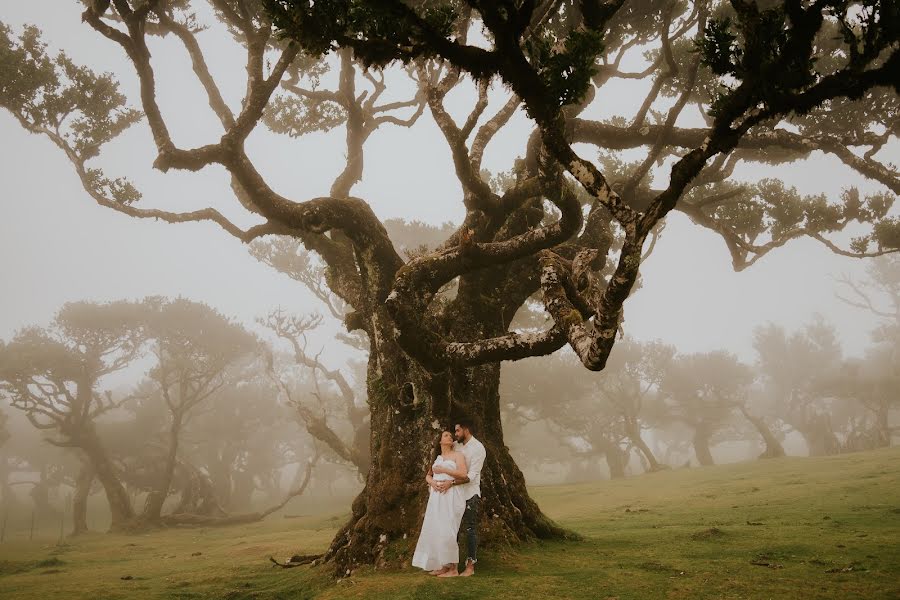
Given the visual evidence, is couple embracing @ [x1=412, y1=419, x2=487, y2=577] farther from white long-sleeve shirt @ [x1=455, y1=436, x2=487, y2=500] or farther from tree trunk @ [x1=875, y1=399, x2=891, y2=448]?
tree trunk @ [x1=875, y1=399, x2=891, y2=448]

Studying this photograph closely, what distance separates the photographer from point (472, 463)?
8.43 m

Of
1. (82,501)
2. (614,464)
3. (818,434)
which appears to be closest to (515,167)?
(82,501)

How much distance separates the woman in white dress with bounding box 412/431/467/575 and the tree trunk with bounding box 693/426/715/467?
49.9 m

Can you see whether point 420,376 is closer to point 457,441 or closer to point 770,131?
point 457,441

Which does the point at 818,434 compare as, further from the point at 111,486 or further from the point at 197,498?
the point at 111,486

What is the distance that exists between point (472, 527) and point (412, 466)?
90.0 inches

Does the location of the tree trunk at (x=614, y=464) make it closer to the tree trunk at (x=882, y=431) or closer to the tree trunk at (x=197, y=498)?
the tree trunk at (x=882, y=431)

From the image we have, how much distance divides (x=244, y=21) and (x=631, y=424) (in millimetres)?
43869

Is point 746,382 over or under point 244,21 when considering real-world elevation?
under

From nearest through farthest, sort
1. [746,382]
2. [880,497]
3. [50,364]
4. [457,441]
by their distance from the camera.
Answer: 1. [457,441]
2. [880,497]
3. [50,364]
4. [746,382]

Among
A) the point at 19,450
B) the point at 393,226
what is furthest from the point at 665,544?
the point at 19,450

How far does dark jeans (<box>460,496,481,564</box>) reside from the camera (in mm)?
7724

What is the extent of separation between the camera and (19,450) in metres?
59.8

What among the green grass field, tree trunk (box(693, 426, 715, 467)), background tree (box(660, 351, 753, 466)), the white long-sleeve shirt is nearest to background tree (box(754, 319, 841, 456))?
background tree (box(660, 351, 753, 466))
